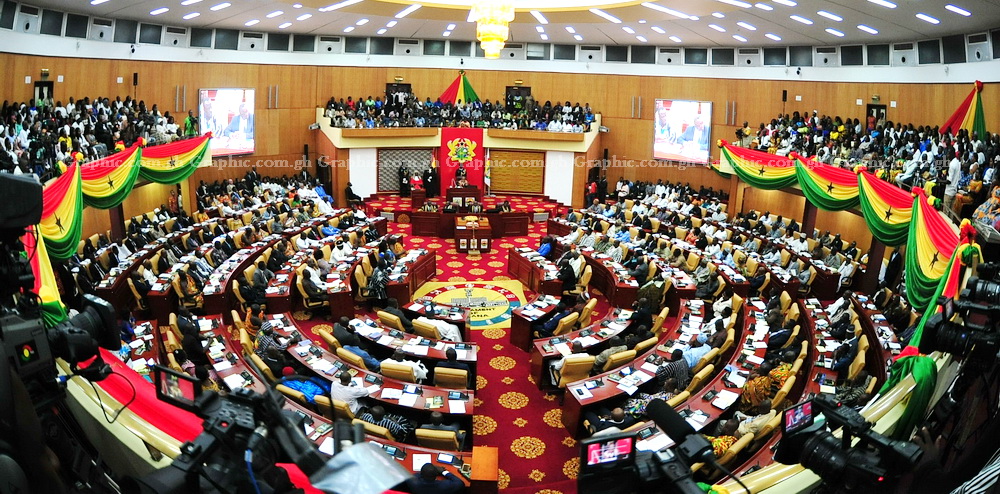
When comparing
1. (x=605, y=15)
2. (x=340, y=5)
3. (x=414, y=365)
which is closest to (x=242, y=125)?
(x=340, y=5)

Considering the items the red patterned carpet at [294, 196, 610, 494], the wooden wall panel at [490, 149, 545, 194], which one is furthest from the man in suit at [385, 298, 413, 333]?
the wooden wall panel at [490, 149, 545, 194]

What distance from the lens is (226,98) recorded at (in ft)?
79.3

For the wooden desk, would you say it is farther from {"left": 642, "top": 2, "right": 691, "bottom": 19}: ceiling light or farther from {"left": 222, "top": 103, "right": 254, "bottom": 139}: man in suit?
{"left": 222, "top": 103, "right": 254, "bottom": 139}: man in suit

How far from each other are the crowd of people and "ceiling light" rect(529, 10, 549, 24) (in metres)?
4.78

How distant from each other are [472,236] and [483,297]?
3.77 metres

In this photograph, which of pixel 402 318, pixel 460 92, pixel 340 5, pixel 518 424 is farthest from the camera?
pixel 460 92

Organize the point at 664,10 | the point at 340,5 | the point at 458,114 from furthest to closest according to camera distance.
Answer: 1. the point at 458,114
2. the point at 340,5
3. the point at 664,10

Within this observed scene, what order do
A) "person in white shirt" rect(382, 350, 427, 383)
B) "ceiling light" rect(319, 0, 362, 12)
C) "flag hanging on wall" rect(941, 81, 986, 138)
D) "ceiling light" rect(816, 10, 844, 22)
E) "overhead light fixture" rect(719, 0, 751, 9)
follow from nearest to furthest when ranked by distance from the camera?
"person in white shirt" rect(382, 350, 427, 383) → "flag hanging on wall" rect(941, 81, 986, 138) → "overhead light fixture" rect(719, 0, 751, 9) → "ceiling light" rect(816, 10, 844, 22) → "ceiling light" rect(319, 0, 362, 12)

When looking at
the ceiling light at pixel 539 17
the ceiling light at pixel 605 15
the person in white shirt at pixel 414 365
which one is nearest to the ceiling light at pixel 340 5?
the ceiling light at pixel 539 17

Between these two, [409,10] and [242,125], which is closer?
[409,10]

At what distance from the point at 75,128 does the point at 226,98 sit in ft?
28.7

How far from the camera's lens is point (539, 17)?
2094cm

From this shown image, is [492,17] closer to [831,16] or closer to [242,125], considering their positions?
[831,16]

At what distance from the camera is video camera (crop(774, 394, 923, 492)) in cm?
390
